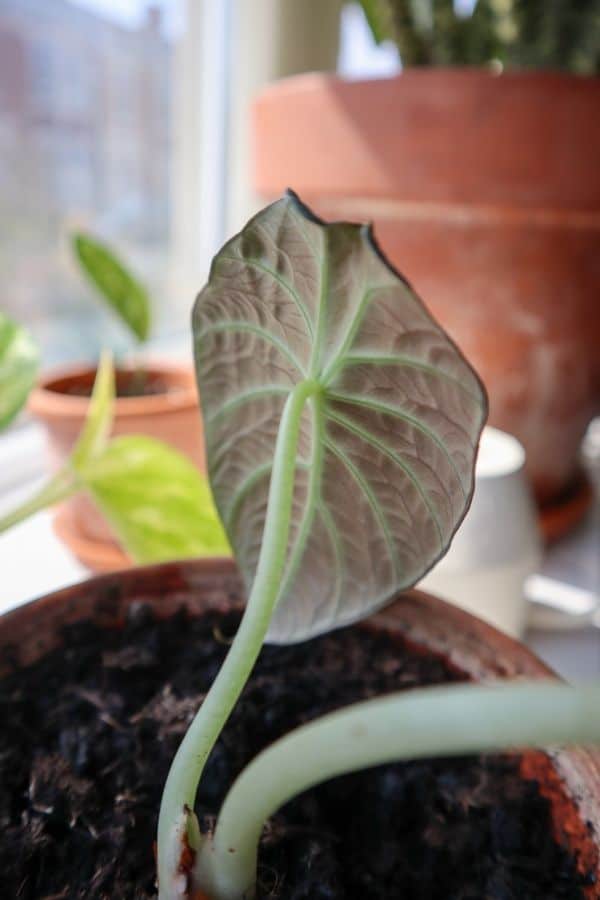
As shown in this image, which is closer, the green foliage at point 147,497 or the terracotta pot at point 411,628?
the terracotta pot at point 411,628

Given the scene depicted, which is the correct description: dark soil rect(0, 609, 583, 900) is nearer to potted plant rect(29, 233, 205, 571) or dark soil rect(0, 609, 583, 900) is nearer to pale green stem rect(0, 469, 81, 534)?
pale green stem rect(0, 469, 81, 534)

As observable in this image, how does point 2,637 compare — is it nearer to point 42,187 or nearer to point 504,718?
point 504,718

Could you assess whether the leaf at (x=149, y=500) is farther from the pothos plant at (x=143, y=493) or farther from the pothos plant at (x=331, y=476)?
the pothos plant at (x=331, y=476)

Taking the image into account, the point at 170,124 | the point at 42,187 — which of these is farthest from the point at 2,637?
the point at 170,124

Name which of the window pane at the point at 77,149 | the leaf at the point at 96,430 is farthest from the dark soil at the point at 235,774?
the window pane at the point at 77,149

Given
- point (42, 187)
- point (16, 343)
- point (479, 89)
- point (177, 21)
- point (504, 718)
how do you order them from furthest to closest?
point (177, 21)
point (42, 187)
point (479, 89)
point (16, 343)
point (504, 718)

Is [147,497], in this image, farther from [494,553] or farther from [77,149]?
[77,149]
